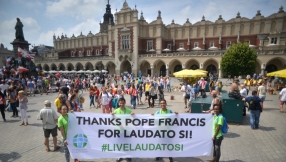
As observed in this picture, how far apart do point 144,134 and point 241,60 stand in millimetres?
25007

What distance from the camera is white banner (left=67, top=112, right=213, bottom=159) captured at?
394cm

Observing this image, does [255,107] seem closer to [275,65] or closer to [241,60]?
[241,60]

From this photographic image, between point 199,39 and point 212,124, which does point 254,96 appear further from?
point 199,39

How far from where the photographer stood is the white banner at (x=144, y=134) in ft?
12.9

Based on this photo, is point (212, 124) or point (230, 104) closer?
point (212, 124)

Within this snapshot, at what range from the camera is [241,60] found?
23.2 m

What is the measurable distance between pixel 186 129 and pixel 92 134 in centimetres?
251

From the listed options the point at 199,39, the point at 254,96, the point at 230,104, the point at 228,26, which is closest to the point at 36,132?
the point at 230,104

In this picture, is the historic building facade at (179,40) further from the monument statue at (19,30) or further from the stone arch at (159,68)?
the monument statue at (19,30)

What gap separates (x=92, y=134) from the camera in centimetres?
396

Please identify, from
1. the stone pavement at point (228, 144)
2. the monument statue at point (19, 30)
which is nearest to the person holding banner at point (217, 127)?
the stone pavement at point (228, 144)

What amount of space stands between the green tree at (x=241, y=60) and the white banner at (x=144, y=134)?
23.7 metres

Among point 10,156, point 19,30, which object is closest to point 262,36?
point 10,156

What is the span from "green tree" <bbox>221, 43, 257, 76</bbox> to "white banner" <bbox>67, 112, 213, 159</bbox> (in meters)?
23.7
